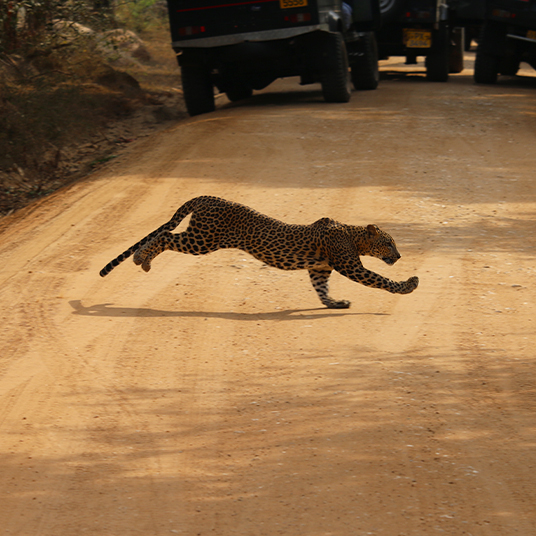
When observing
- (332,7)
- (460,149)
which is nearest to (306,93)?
(332,7)

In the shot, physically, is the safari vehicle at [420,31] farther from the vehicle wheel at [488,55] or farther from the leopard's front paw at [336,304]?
the leopard's front paw at [336,304]

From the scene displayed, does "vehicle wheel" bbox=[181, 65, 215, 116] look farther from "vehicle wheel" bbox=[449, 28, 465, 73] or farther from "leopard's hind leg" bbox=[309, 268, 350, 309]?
"leopard's hind leg" bbox=[309, 268, 350, 309]

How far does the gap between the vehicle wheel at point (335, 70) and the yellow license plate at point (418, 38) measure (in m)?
4.18

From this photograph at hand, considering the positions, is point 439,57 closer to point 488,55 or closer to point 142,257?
point 488,55

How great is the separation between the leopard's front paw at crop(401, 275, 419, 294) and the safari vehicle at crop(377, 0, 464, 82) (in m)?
13.7

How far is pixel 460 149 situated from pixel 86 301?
300 inches

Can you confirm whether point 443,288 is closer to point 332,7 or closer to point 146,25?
point 332,7

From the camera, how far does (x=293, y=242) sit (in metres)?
6.72

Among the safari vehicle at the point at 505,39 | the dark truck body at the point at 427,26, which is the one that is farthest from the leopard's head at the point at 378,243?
the dark truck body at the point at 427,26

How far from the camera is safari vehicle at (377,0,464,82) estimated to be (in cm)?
1875

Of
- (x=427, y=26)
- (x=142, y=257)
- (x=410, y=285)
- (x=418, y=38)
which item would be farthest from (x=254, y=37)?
(x=410, y=285)

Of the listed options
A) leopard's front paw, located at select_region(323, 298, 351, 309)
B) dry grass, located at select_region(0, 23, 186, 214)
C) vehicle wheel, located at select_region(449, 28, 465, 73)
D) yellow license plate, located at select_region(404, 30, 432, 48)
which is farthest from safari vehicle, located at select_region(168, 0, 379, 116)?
leopard's front paw, located at select_region(323, 298, 351, 309)

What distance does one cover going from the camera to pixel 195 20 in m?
14.2

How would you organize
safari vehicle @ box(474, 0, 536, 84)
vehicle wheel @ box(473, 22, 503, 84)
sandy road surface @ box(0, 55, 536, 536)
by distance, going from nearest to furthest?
sandy road surface @ box(0, 55, 536, 536) → safari vehicle @ box(474, 0, 536, 84) → vehicle wheel @ box(473, 22, 503, 84)
